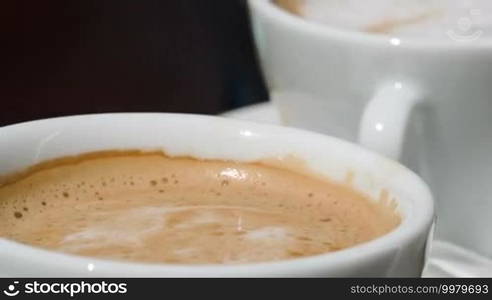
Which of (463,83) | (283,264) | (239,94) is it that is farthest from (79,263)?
(239,94)

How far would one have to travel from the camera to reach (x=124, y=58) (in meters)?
0.86

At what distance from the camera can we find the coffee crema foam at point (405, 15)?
77 cm

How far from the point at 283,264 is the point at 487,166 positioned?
296 mm

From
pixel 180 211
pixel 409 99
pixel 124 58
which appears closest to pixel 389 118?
pixel 409 99

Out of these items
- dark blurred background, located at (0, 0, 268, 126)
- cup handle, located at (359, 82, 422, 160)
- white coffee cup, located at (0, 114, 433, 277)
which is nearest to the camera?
white coffee cup, located at (0, 114, 433, 277)

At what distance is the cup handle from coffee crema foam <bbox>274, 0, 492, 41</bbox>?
0.45 ft

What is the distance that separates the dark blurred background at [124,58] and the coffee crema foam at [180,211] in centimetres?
22

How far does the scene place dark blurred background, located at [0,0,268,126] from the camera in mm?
740

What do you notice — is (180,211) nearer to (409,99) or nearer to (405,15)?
(409,99)

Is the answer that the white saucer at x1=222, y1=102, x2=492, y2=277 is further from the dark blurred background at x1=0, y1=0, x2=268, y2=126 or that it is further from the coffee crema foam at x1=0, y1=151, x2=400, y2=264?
the dark blurred background at x1=0, y1=0, x2=268, y2=126

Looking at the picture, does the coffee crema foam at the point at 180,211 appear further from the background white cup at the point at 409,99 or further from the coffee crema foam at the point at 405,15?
the coffee crema foam at the point at 405,15

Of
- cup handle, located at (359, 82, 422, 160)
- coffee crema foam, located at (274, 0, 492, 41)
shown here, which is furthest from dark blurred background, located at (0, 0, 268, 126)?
cup handle, located at (359, 82, 422, 160)

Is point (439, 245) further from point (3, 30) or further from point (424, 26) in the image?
point (3, 30)

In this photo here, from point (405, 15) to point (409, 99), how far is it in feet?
0.63
